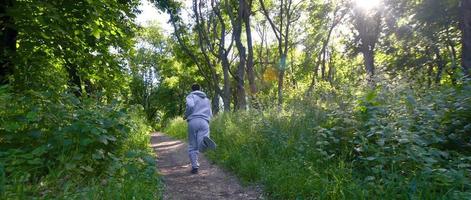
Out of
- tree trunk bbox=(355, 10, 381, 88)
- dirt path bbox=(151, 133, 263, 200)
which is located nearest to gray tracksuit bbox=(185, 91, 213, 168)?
dirt path bbox=(151, 133, 263, 200)

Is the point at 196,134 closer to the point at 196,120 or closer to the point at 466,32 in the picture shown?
the point at 196,120

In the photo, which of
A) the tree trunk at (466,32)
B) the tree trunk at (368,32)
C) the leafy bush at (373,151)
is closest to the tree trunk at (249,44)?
the tree trunk at (368,32)

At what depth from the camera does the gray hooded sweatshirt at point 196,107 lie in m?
7.98

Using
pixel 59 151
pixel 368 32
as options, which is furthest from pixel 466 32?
pixel 368 32

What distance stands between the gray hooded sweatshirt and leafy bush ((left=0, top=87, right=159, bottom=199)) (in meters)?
2.76

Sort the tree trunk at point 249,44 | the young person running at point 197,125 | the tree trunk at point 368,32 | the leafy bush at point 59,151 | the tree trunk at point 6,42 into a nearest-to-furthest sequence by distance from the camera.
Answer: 1. the leafy bush at point 59,151
2. the tree trunk at point 6,42
3. the young person running at point 197,125
4. the tree trunk at point 249,44
5. the tree trunk at point 368,32

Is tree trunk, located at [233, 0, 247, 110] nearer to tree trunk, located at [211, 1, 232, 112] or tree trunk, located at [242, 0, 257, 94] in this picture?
tree trunk, located at [242, 0, 257, 94]

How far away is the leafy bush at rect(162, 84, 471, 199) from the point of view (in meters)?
3.77

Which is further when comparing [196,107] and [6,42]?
[196,107]

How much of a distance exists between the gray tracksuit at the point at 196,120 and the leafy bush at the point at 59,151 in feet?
8.49

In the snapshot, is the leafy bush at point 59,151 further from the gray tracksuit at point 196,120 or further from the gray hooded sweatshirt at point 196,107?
the gray hooded sweatshirt at point 196,107

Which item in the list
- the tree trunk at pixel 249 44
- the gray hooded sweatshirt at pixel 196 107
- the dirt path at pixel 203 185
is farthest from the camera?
the tree trunk at pixel 249 44

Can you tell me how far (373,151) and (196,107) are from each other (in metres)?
4.50

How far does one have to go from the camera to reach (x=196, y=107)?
8.06 metres
